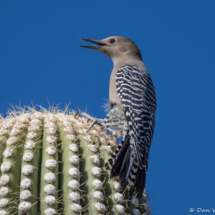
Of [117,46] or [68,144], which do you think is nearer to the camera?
[68,144]

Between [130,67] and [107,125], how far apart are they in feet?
3.19

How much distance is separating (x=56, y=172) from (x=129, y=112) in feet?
3.29

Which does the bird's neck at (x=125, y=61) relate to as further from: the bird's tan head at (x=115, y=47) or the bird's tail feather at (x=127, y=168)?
the bird's tail feather at (x=127, y=168)

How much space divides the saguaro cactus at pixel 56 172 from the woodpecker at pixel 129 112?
0.09 m

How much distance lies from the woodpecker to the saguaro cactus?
0.09 m

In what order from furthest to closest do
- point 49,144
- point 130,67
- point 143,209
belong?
point 130,67 → point 143,209 → point 49,144

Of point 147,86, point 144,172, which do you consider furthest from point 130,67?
point 144,172

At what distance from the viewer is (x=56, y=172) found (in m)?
1.49

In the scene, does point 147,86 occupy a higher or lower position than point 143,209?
higher

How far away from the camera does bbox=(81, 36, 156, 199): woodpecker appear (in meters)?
1.73

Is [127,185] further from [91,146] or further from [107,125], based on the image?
[107,125]

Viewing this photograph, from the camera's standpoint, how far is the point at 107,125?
2258 millimetres

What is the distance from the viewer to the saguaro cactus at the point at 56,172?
1.41 metres

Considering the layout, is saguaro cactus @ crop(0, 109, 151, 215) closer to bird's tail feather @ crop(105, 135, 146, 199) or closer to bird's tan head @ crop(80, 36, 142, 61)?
bird's tail feather @ crop(105, 135, 146, 199)
